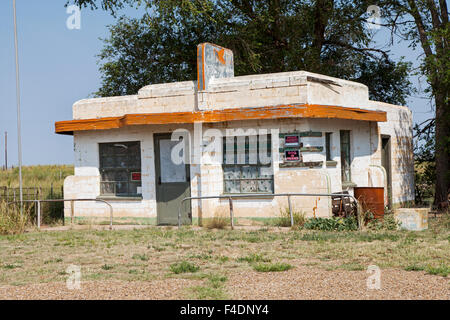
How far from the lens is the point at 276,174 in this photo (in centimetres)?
1537

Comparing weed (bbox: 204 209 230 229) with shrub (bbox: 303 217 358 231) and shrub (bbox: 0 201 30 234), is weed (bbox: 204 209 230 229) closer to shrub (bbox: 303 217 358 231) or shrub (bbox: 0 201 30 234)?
shrub (bbox: 303 217 358 231)

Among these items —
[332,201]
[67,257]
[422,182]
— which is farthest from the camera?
[422,182]

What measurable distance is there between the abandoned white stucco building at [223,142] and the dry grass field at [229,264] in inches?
63.1

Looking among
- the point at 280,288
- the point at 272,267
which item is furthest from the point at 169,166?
the point at 280,288

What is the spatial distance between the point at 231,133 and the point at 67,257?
231 inches

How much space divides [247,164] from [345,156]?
2.88 m

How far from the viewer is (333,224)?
1389cm

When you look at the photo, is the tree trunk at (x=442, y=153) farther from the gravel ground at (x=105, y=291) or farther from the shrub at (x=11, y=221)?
the gravel ground at (x=105, y=291)

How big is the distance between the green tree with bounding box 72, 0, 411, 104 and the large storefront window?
22.2 ft

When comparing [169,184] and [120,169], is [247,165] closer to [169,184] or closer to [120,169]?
[169,184]

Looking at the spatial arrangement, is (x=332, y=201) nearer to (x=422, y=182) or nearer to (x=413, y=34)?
(x=422, y=182)
